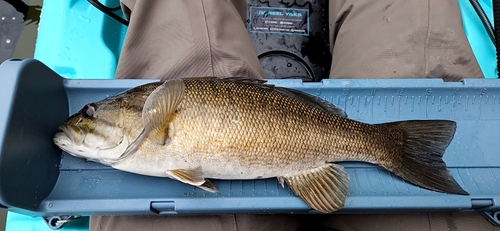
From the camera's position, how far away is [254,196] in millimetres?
1459

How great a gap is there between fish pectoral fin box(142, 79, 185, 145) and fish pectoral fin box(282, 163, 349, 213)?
52 centimetres

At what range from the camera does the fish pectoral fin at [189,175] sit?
1359mm

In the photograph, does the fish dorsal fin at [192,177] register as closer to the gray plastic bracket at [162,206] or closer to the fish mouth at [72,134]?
the gray plastic bracket at [162,206]

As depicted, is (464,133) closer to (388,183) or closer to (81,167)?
(388,183)

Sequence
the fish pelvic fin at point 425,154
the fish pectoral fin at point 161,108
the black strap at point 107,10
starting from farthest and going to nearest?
the black strap at point 107,10, the fish pelvic fin at point 425,154, the fish pectoral fin at point 161,108

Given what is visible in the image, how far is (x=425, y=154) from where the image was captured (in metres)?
1.50

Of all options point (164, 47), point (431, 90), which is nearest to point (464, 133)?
point (431, 90)

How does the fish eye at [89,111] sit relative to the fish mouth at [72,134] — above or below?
above

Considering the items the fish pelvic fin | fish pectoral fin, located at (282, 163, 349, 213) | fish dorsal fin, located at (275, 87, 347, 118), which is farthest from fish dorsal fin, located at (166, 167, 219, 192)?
the fish pelvic fin

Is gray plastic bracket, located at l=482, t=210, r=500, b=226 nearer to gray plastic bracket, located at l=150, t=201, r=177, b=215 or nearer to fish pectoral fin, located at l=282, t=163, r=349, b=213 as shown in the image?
fish pectoral fin, located at l=282, t=163, r=349, b=213

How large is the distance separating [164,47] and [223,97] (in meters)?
0.47

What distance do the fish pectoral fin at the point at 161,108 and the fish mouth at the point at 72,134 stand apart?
0.26 m

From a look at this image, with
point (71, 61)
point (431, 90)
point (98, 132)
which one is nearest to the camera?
point (98, 132)

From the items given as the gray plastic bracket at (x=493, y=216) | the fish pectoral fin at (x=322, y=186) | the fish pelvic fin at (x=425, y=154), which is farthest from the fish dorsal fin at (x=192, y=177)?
the gray plastic bracket at (x=493, y=216)
